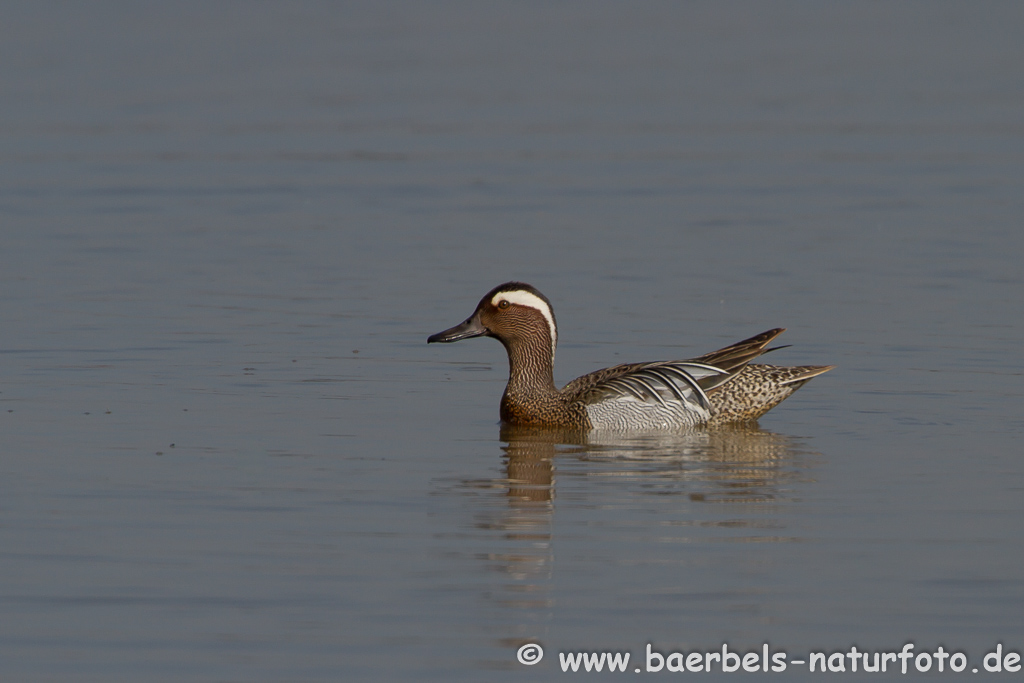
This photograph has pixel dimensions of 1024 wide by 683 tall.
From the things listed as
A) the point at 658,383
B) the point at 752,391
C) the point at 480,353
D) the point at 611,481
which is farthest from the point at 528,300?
the point at 611,481

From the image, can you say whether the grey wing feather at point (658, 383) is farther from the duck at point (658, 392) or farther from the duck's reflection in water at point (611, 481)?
the duck's reflection in water at point (611, 481)

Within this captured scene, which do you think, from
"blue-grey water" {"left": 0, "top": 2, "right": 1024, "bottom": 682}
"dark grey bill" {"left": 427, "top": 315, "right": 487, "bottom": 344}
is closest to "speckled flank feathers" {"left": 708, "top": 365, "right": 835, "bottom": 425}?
"blue-grey water" {"left": 0, "top": 2, "right": 1024, "bottom": 682}

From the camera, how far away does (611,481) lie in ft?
32.4

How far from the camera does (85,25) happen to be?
35531mm

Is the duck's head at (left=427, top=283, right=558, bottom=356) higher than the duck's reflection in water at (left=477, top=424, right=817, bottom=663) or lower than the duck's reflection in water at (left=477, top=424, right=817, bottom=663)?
higher

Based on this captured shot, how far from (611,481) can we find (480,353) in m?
4.73

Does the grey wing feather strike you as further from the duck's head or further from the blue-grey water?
the duck's head

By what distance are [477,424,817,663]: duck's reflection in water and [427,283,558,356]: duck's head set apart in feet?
2.71

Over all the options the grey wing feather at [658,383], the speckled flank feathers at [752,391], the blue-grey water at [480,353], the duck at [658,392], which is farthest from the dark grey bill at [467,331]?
the speckled flank feathers at [752,391]

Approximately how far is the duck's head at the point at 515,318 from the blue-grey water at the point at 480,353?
23.2 inches

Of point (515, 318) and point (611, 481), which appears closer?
point (611, 481)

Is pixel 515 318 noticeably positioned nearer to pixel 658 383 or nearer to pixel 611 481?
pixel 658 383

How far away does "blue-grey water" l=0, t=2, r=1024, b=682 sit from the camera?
7340 mm

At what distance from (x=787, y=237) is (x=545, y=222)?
8.25 feet
